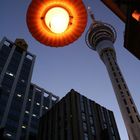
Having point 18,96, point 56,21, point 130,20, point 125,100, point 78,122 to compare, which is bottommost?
point 56,21

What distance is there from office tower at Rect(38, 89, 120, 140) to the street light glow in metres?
47.0

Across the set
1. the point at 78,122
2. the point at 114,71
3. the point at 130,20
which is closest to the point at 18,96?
the point at 78,122

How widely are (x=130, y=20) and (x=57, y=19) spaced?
15.6 feet

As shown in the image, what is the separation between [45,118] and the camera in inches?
2665

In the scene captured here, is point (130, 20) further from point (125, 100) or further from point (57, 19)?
point (125, 100)

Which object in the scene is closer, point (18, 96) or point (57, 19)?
point (57, 19)

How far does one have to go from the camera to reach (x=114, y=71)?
5706 centimetres

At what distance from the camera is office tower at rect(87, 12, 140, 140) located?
153 ft

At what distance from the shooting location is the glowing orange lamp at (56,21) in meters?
4.16

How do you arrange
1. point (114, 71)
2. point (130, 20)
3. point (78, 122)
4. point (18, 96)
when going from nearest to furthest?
1. point (130, 20)
2. point (78, 122)
3. point (114, 71)
4. point (18, 96)

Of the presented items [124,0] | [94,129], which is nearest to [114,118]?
[94,129]

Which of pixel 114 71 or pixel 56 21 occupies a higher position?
pixel 114 71

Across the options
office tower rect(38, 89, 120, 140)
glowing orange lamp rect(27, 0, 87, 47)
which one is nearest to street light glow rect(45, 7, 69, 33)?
glowing orange lamp rect(27, 0, 87, 47)

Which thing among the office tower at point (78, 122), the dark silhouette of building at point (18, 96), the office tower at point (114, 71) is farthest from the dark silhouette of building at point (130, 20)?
the dark silhouette of building at point (18, 96)
